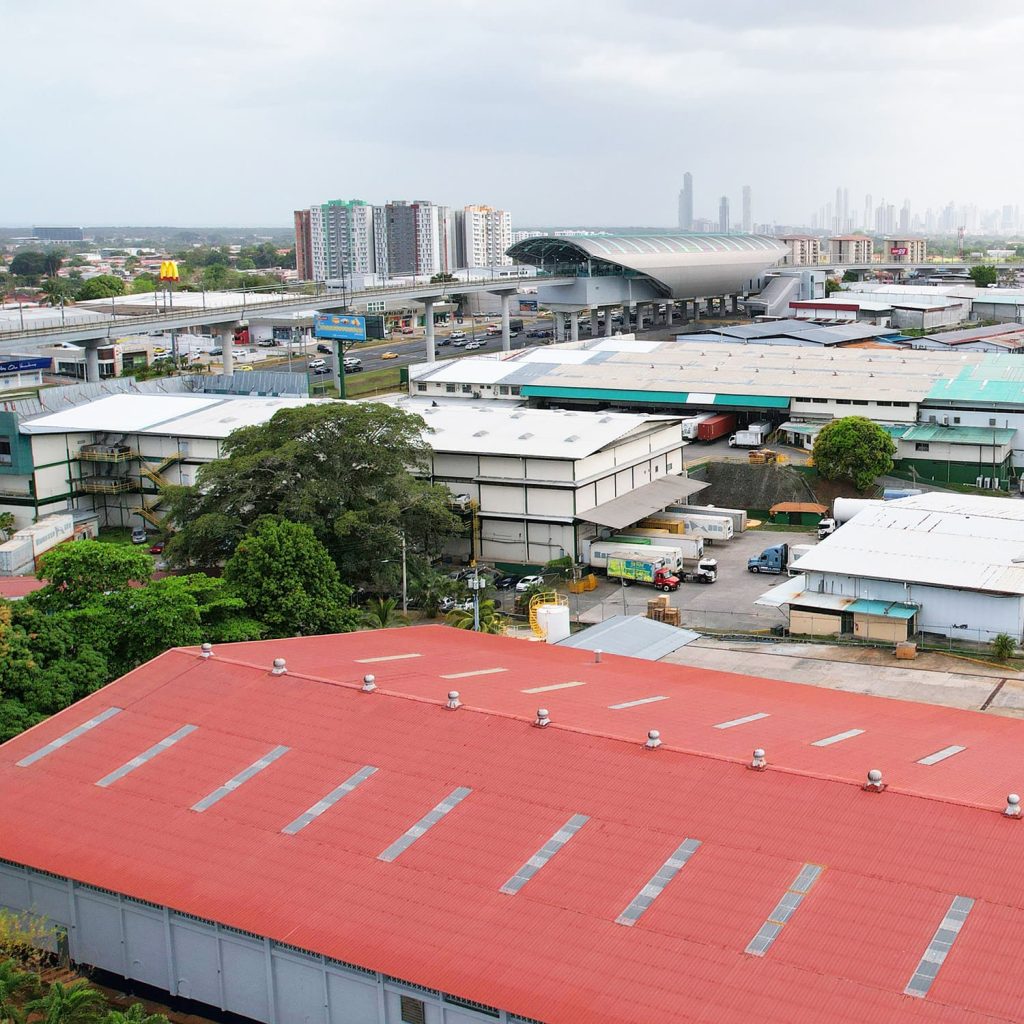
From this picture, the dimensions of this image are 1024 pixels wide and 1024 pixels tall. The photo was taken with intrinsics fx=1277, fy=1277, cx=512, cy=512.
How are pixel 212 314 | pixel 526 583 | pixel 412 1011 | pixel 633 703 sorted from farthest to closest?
pixel 212 314
pixel 526 583
pixel 633 703
pixel 412 1011

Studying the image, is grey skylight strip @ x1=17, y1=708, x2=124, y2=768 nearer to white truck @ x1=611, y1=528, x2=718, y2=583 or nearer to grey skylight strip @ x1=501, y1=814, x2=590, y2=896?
grey skylight strip @ x1=501, y1=814, x2=590, y2=896

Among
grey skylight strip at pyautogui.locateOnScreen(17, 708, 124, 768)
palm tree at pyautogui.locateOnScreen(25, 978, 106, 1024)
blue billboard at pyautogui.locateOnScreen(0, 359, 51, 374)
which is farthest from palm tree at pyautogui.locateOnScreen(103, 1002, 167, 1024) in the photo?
blue billboard at pyautogui.locateOnScreen(0, 359, 51, 374)

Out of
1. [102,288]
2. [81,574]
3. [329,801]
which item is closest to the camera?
[329,801]

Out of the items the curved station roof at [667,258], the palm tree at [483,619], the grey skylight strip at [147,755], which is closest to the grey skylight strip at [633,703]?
the grey skylight strip at [147,755]

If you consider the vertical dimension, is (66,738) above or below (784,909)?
below

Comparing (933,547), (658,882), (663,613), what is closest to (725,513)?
(933,547)

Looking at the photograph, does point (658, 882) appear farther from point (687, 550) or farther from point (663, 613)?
point (687, 550)
